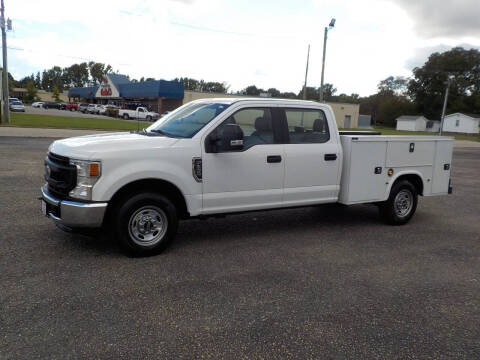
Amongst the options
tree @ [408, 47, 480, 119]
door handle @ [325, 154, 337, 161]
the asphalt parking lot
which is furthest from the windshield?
tree @ [408, 47, 480, 119]

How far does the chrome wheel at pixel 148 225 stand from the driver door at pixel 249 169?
0.61 metres

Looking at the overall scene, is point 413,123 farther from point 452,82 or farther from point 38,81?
point 38,81

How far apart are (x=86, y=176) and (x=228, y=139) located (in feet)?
5.77

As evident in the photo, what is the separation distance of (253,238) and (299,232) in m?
0.87

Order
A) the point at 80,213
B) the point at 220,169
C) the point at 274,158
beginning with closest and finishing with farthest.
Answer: the point at 80,213 → the point at 220,169 → the point at 274,158

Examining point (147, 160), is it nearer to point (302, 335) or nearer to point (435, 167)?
point (302, 335)

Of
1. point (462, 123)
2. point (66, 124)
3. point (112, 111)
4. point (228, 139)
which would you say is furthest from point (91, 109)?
point (462, 123)

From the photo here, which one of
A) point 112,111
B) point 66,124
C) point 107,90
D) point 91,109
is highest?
point 107,90

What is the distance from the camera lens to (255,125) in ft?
19.4

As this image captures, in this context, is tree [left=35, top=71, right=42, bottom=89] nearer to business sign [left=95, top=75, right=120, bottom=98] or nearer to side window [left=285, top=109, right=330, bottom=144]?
business sign [left=95, top=75, right=120, bottom=98]

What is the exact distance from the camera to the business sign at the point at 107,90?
72.3 m

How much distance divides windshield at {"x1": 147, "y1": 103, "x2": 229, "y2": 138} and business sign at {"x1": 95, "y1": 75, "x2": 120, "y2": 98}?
69.4 m

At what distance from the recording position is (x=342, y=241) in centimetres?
627

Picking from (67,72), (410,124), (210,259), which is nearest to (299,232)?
(210,259)
